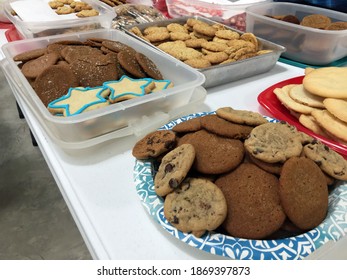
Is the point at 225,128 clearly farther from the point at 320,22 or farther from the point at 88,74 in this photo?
the point at 320,22

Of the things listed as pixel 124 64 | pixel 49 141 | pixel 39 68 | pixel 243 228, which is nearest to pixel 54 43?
pixel 39 68

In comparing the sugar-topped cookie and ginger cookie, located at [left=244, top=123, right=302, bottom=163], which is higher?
ginger cookie, located at [left=244, top=123, right=302, bottom=163]

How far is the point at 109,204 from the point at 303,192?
0.98ft

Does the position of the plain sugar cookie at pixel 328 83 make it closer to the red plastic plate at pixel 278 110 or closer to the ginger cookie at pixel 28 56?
the red plastic plate at pixel 278 110

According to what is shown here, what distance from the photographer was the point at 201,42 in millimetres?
1001

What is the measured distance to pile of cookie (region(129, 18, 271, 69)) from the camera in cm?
90

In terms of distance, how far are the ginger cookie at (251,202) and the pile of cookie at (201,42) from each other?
0.43 meters

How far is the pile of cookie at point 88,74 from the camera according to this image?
68cm

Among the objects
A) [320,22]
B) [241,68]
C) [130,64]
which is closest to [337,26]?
[320,22]

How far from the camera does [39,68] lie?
2.60 feet

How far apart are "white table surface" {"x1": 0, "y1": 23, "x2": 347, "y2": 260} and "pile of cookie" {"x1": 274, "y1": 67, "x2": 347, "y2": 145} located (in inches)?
3.4

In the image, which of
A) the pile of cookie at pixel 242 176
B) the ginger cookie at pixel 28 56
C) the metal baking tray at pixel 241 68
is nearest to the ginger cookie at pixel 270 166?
the pile of cookie at pixel 242 176

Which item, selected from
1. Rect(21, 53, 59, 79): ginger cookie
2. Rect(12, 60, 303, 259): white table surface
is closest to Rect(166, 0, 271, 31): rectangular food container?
Rect(21, 53, 59, 79): ginger cookie

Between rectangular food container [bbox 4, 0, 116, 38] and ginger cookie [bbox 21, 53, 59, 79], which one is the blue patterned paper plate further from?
rectangular food container [bbox 4, 0, 116, 38]
